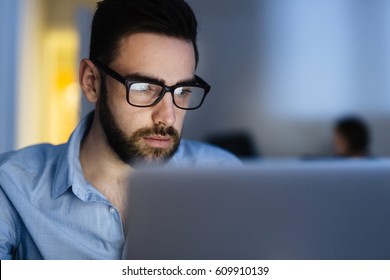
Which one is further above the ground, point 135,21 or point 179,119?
point 135,21

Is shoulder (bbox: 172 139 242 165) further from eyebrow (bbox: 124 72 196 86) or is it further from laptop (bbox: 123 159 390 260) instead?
laptop (bbox: 123 159 390 260)

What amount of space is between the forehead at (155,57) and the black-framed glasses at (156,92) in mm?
16

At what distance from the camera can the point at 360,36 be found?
3268 millimetres

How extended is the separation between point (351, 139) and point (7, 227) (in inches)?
98.1

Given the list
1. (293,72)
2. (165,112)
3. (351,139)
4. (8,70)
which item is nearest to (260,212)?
(165,112)

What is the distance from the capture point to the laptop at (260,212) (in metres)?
0.53

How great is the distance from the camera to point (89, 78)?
104cm

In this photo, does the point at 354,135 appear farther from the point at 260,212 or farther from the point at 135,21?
the point at 260,212

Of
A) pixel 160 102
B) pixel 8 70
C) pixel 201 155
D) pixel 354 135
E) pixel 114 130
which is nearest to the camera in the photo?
pixel 160 102

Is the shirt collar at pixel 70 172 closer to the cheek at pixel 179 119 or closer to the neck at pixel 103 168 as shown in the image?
the neck at pixel 103 168

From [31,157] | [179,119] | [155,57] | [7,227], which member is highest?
[155,57]

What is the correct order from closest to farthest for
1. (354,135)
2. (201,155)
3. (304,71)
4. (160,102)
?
(160,102), (201,155), (354,135), (304,71)

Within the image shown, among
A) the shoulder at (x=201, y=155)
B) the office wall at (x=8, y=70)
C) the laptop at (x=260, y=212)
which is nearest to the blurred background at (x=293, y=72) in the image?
the office wall at (x=8, y=70)
